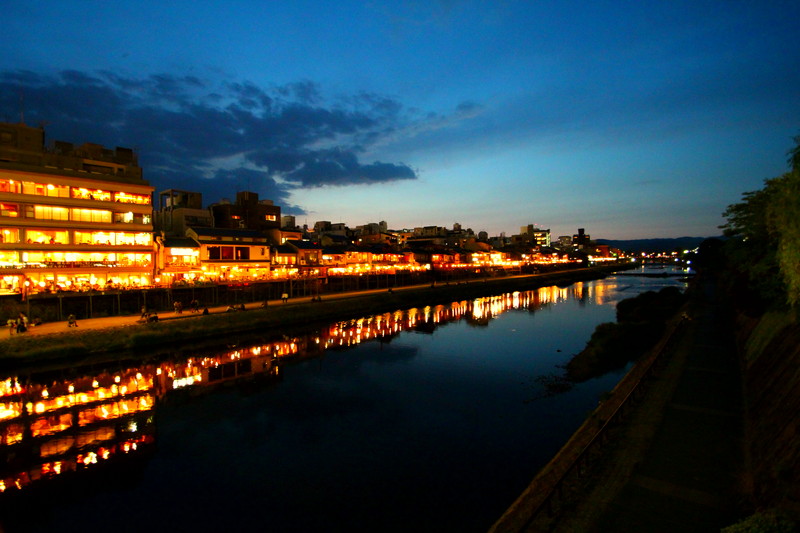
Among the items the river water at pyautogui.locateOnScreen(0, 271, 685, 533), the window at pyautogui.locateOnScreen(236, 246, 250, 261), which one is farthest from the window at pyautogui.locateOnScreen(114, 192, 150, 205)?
the river water at pyautogui.locateOnScreen(0, 271, 685, 533)

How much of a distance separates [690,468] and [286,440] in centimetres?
1327

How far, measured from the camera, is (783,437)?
8.71 metres

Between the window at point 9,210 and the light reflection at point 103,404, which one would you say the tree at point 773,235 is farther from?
the window at point 9,210

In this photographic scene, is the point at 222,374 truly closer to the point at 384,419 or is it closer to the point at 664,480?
the point at 384,419

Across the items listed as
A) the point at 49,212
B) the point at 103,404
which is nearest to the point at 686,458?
the point at 103,404

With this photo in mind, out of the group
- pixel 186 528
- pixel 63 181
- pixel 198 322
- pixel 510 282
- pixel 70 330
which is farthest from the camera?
pixel 510 282

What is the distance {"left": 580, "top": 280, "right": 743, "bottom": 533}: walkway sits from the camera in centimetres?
777

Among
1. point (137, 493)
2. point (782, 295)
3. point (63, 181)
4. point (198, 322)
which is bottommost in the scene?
point (137, 493)

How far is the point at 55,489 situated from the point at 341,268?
50.1 meters

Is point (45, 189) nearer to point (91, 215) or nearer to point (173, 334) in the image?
point (91, 215)

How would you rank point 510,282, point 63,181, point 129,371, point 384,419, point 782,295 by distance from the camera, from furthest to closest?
point 510,282
point 63,181
point 129,371
point 384,419
point 782,295

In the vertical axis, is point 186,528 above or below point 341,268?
below

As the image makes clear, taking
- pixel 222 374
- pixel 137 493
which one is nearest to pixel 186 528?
pixel 137 493

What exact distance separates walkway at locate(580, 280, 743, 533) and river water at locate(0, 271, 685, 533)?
12.9 ft
